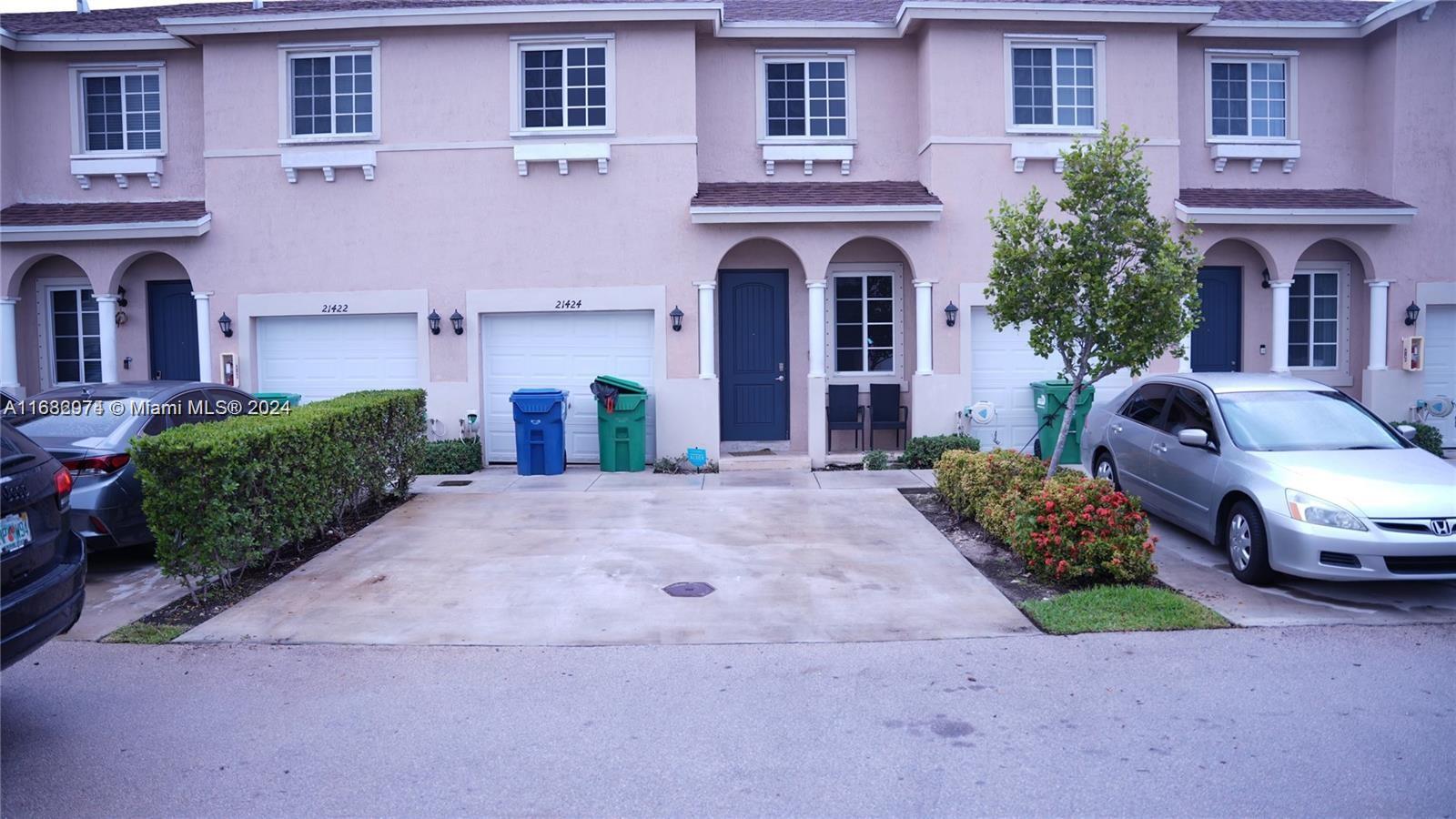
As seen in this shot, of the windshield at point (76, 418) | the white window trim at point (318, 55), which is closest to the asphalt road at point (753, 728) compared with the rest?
the windshield at point (76, 418)

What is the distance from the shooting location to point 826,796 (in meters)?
4.19

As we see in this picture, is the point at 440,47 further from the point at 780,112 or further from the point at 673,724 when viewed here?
the point at 673,724

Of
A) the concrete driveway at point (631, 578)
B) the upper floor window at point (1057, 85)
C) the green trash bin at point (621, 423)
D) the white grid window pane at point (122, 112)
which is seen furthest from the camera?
the white grid window pane at point (122, 112)

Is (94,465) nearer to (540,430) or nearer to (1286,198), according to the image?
(540,430)

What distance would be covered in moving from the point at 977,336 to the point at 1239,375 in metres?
4.93

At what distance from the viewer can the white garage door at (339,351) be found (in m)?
14.2

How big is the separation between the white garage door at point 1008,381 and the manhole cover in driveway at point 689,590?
7516mm

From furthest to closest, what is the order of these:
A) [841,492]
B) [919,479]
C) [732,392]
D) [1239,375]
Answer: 1. [732,392]
2. [919,479]
3. [841,492]
4. [1239,375]

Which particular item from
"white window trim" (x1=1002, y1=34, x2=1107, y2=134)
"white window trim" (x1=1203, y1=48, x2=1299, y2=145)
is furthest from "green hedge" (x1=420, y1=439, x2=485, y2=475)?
"white window trim" (x1=1203, y1=48, x2=1299, y2=145)

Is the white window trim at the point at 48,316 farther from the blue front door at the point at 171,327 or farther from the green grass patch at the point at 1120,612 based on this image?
the green grass patch at the point at 1120,612

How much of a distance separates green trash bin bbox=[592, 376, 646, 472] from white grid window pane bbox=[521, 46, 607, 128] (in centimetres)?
350

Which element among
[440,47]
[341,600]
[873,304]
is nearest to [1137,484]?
[873,304]

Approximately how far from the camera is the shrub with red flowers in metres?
7.43

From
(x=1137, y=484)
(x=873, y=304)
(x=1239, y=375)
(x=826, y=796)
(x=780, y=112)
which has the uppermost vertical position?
(x=780, y=112)
